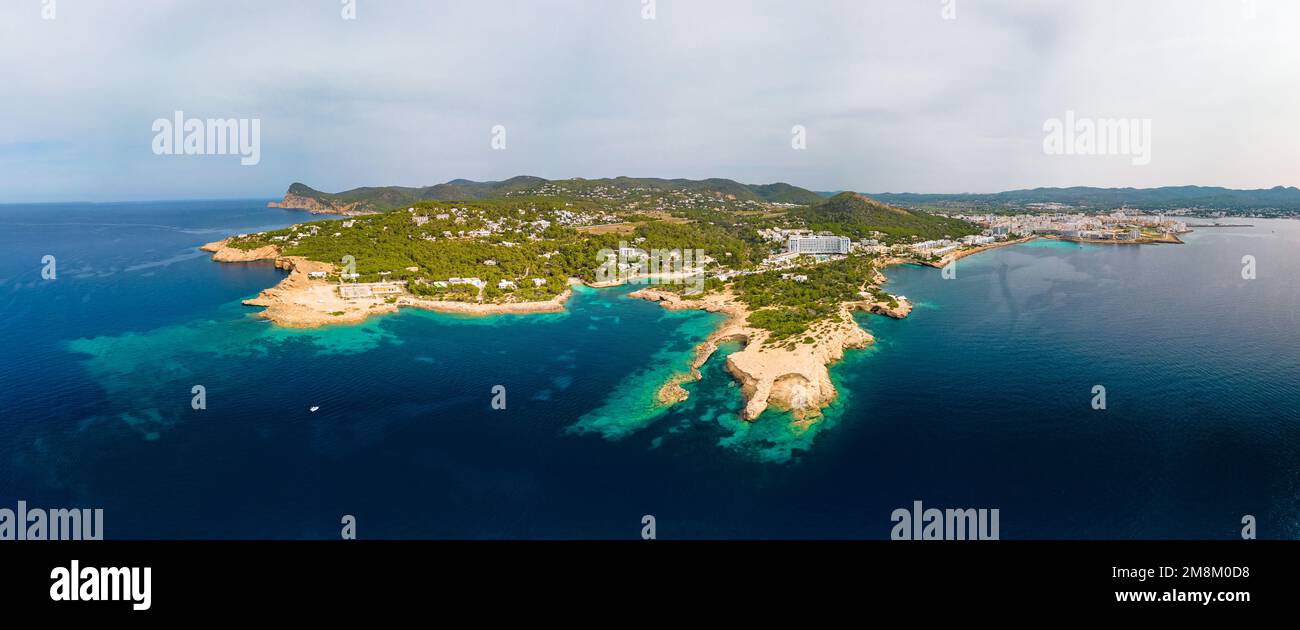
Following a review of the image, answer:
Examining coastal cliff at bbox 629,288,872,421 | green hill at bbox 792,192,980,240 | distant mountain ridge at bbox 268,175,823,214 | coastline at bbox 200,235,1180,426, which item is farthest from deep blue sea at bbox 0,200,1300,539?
distant mountain ridge at bbox 268,175,823,214

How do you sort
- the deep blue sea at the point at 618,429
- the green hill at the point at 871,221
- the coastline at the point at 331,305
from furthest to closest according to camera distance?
the green hill at the point at 871,221
the coastline at the point at 331,305
the deep blue sea at the point at 618,429

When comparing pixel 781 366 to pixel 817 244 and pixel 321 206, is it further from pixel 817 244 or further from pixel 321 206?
pixel 321 206

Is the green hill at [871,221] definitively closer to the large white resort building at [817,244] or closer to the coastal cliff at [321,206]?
the large white resort building at [817,244]

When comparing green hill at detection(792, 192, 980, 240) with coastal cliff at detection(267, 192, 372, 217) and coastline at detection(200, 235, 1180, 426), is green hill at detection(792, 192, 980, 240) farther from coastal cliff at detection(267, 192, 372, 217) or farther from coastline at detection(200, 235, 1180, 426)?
coastal cliff at detection(267, 192, 372, 217)

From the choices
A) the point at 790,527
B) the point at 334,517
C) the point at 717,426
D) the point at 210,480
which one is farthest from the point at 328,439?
the point at 790,527

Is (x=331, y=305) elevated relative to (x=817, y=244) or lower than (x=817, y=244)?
lower

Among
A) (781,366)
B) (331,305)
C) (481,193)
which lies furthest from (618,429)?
(481,193)

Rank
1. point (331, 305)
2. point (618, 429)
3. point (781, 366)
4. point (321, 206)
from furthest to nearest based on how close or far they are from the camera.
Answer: point (321, 206) < point (331, 305) < point (781, 366) < point (618, 429)

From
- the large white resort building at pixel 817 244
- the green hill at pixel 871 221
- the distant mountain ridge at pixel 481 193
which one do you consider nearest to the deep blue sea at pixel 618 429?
the large white resort building at pixel 817 244
